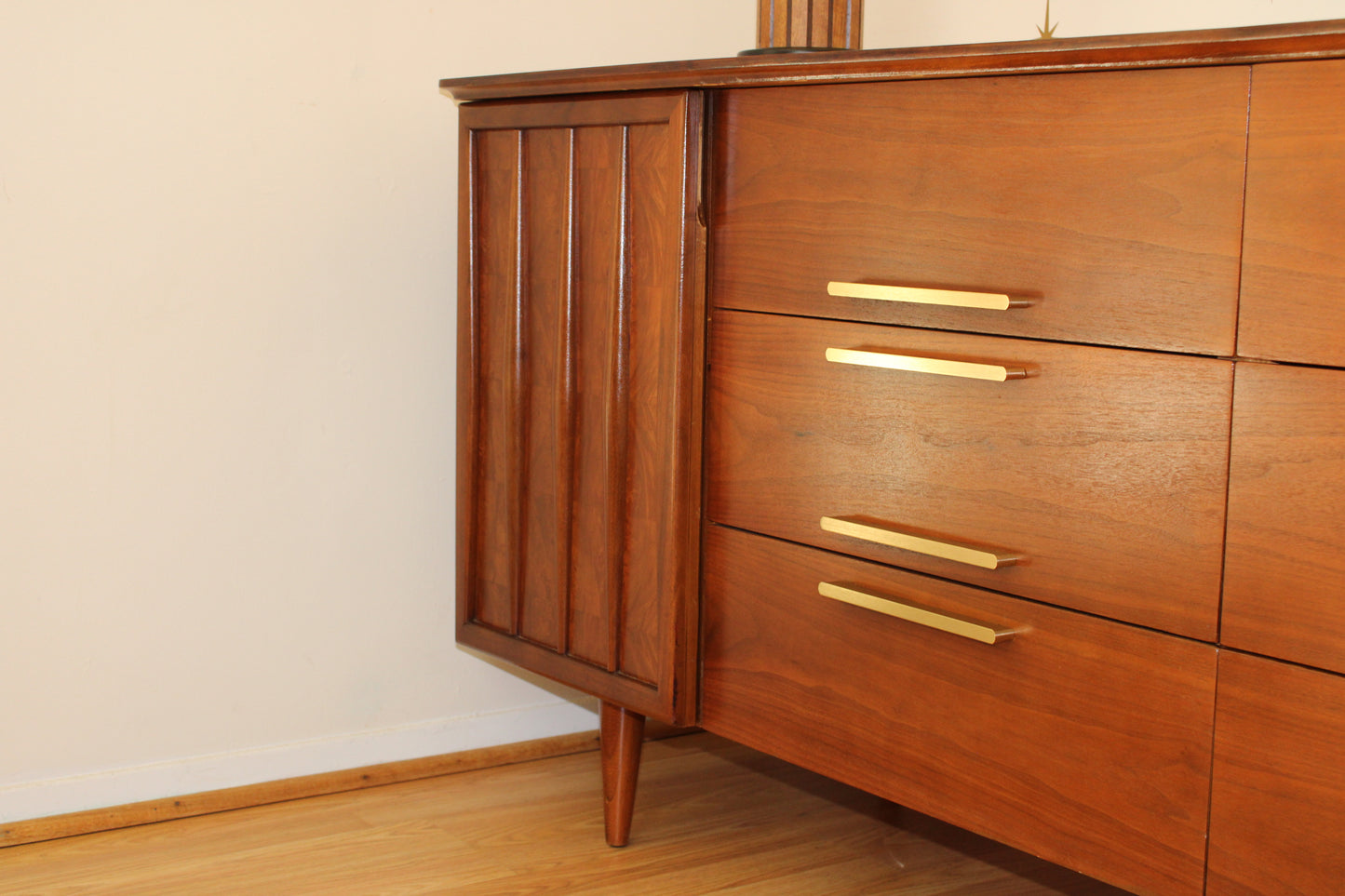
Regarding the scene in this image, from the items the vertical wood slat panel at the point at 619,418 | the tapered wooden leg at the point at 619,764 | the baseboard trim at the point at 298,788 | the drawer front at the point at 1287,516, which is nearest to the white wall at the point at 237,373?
the baseboard trim at the point at 298,788

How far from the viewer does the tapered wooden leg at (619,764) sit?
4.58 ft

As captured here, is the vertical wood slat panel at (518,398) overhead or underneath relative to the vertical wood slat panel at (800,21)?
underneath

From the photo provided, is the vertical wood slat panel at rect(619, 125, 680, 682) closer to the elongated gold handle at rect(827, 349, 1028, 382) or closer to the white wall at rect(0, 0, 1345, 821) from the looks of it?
the elongated gold handle at rect(827, 349, 1028, 382)

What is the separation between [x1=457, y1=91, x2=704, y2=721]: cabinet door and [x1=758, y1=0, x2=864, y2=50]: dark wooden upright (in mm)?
178

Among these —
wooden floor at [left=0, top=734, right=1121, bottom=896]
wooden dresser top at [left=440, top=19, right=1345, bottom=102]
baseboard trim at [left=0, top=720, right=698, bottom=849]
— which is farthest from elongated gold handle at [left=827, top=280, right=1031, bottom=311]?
baseboard trim at [left=0, top=720, right=698, bottom=849]

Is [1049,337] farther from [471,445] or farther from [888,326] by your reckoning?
[471,445]

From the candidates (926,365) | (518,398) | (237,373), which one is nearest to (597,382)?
(518,398)

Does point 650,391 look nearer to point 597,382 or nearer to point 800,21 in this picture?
point 597,382

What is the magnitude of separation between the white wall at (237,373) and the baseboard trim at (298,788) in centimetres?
2

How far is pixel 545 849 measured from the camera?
1438mm

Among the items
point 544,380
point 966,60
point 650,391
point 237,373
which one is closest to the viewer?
point 966,60

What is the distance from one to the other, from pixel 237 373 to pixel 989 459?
94 centimetres

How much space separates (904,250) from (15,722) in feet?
3.69

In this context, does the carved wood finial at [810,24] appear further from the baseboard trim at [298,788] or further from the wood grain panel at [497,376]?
the baseboard trim at [298,788]
